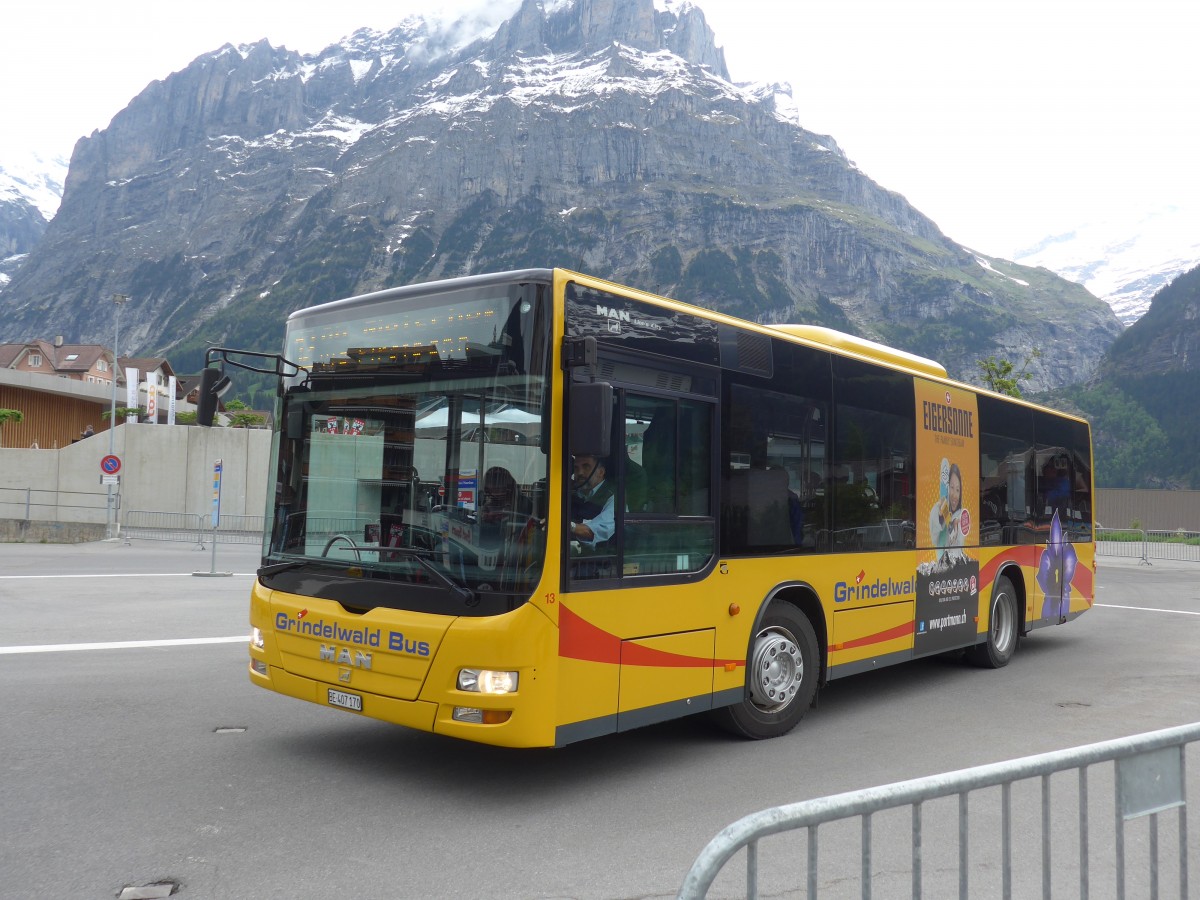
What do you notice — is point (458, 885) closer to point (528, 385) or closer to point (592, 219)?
point (528, 385)

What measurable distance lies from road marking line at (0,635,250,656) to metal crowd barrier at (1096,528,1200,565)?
29.7 m

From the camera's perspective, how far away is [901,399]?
331 inches

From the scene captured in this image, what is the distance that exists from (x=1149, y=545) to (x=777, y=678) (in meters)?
33.3

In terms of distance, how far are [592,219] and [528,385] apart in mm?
182909

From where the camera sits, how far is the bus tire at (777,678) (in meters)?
6.47

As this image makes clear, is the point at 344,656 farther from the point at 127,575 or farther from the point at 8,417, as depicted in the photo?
the point at 8,417

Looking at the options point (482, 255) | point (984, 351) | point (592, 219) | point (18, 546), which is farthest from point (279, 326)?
point (18, 546)

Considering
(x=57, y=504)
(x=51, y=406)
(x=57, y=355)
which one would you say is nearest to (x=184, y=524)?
(x=57, y=504)

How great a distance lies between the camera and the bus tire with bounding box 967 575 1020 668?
9875mm

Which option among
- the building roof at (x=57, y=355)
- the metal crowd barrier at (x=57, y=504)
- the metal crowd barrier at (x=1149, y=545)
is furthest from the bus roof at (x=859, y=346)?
the building roof at (x=57, y=355)

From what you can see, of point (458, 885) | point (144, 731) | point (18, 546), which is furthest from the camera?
point (18, 546)

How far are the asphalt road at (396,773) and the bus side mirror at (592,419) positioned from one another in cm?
193

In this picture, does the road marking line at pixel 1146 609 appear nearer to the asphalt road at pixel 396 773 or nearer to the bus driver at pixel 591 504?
the asphalt road at pixel 396 773

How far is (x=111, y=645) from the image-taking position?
981 centimetres
